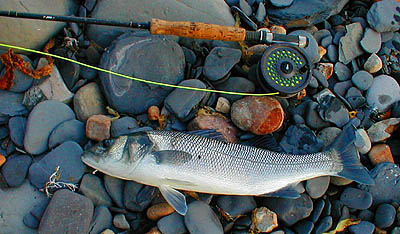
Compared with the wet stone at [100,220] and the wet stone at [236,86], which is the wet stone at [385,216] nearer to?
the wet stone at [236,86]

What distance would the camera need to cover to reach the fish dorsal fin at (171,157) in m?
3.12

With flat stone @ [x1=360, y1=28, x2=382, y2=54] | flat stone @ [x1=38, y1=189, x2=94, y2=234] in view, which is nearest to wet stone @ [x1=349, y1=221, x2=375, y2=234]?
flat stone @ [x1=360, y1=28, x2=382, y2=54]

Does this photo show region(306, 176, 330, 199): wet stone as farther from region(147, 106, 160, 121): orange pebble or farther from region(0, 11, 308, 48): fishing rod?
region(147, 106, 160, 121): orange pebble

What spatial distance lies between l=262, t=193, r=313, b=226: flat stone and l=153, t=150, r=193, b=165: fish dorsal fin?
1078mm

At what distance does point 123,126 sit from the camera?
140 inches

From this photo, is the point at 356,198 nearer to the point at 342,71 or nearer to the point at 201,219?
the point at 342,71

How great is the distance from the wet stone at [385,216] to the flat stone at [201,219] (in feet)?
5.38

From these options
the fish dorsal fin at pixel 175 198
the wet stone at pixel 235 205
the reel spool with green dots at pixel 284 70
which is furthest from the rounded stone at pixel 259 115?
the fish dorsal fin at pixel 175 198

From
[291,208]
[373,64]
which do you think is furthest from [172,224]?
[373,64]

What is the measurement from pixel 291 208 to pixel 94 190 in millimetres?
1921

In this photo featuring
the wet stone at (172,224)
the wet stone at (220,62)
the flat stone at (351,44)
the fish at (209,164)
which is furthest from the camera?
the flat stone at (351,44)

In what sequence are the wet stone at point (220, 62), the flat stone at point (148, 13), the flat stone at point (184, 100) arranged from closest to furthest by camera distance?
the flat stone at point (184, 100) → the wet stone at point (220, 62) → the flat stone at point (148, 13)

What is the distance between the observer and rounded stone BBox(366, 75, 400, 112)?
4072 mm

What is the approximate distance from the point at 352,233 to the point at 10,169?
11.2 feet
